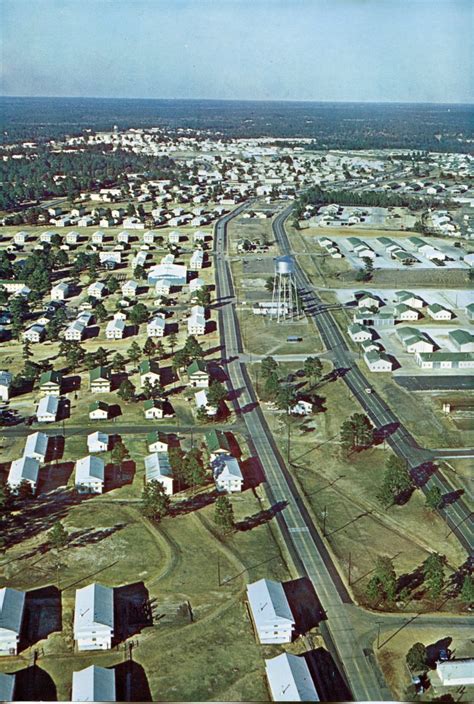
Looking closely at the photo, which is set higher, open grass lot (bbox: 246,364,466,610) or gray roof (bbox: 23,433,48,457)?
gray roof (bbox: 23,433,48,457)

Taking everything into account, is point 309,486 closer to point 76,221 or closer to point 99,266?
point 99,266

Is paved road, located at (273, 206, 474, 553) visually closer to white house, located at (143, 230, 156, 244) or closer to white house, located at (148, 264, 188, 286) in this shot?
white house, located at (148, 264, 188, 286)

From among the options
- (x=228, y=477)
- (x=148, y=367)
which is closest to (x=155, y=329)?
(x=148, y=367)

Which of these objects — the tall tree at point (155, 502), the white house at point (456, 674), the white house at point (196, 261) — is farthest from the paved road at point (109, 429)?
the white house at point (196, 261)

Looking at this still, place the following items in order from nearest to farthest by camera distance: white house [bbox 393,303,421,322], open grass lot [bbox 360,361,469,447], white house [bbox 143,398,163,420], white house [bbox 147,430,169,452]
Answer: white house [bbox 147,430,169,452] → open grass lot [bbox 360,361,469,447] → white house [bbox 143,398,163,420] → white house [bbox 393,303,421,322]

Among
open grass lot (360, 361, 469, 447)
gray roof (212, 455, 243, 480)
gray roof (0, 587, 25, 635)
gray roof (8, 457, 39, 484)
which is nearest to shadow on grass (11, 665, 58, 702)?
gray roof (0, 587, 25, 635)

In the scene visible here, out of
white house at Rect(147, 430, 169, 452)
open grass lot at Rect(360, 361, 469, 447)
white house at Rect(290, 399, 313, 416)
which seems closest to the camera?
white house at Rect(147, 430, 169, 452)

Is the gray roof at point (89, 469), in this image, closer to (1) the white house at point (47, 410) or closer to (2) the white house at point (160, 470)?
(2) the white house at point (160, 470)

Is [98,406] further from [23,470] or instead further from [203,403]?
[23,470]
